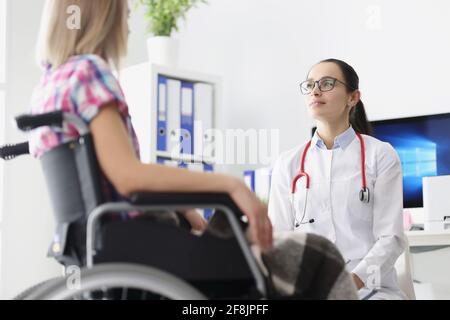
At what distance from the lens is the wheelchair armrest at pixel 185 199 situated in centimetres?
99

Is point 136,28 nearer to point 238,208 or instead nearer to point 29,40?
point 29,40

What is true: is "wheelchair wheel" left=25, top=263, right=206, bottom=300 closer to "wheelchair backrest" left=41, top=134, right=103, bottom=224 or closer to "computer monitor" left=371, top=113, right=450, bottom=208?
"wheelchair backrest" left=41, top=134, right=103, bottom=224

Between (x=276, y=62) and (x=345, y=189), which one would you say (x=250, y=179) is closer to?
(x=276, y=62)

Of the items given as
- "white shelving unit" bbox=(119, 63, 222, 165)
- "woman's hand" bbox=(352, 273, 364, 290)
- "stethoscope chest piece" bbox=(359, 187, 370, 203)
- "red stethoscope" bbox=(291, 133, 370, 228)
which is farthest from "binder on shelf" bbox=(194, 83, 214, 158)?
"woman's hand" bbox=(352, 273, 364, 290)

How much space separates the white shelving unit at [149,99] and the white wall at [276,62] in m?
0.28

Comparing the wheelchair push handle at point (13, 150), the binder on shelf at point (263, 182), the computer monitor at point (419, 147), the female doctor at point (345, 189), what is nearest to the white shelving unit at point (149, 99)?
the binder on shelf at point (263, 182)

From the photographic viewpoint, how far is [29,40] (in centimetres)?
322

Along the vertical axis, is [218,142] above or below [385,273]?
above

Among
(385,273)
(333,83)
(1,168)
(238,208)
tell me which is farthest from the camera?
(1,168)

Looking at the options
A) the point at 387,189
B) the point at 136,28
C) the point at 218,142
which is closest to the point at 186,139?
the point at 218,142

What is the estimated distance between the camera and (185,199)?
3.28 feet

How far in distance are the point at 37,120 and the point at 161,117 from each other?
209cm

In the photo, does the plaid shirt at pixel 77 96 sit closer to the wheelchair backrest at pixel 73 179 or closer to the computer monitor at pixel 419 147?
the wheelchair backrest at pixel 73 179

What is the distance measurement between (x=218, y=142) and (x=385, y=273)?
1.85 m
